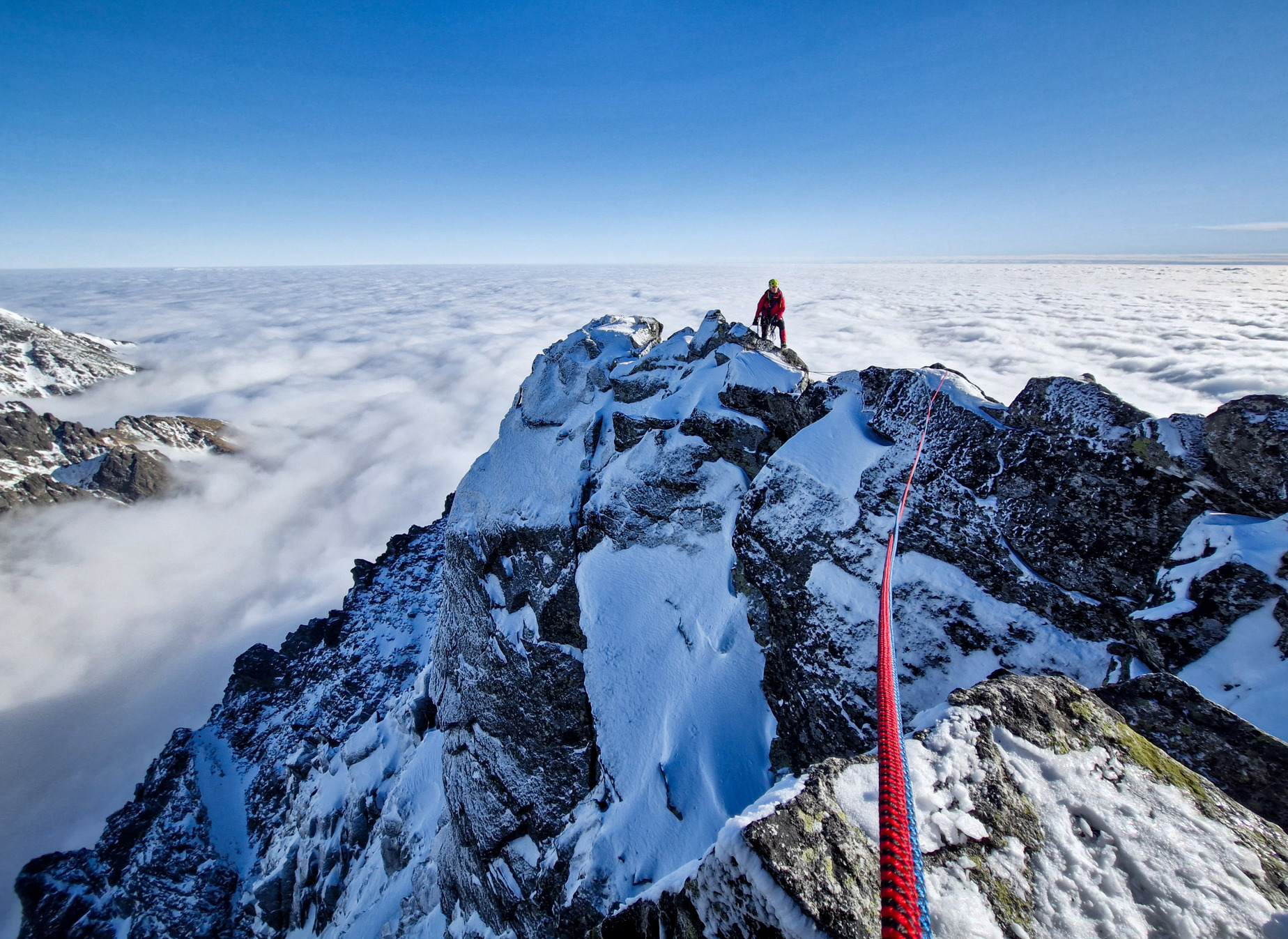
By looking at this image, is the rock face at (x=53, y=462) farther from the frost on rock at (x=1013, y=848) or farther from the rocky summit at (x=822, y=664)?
the frost on rock at (x=1013, y=848)

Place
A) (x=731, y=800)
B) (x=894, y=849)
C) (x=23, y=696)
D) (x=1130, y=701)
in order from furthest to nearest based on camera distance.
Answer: (x=23, y=696), (x=731, y=800), (x=1130, y=701), (x=894, y=849)

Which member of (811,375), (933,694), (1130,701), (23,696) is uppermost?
(811,375)

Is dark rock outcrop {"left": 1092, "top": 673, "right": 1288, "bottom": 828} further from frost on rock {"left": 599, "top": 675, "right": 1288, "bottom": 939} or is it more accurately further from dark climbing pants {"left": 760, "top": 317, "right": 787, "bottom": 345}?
dark climbing pants {"left": 760, "top": 317, "right": 787, "bottom": 345}

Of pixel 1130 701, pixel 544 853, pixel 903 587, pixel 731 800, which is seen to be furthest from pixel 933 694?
pixel 544 853

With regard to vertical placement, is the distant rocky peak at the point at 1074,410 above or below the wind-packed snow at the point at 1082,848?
above

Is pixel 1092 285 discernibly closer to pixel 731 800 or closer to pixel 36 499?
pixel 731 800

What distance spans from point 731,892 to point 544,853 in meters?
13.7

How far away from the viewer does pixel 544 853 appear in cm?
1446

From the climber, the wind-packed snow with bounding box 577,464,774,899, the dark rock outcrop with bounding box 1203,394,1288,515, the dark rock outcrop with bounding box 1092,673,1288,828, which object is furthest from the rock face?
the dark rock outcrop with bounding box 1203,394,1288,515

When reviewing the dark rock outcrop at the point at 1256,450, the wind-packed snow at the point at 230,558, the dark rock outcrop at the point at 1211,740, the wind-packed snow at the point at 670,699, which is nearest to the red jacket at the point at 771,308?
the wind-packed snow at the point at 670,699

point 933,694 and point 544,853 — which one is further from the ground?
point 933,694

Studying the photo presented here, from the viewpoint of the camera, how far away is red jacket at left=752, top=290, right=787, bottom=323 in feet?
62.6

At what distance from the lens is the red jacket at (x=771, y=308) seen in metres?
19.1

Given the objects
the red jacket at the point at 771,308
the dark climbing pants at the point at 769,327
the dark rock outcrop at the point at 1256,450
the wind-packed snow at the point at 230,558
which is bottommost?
the wind-packed snow at the point at 230,558
